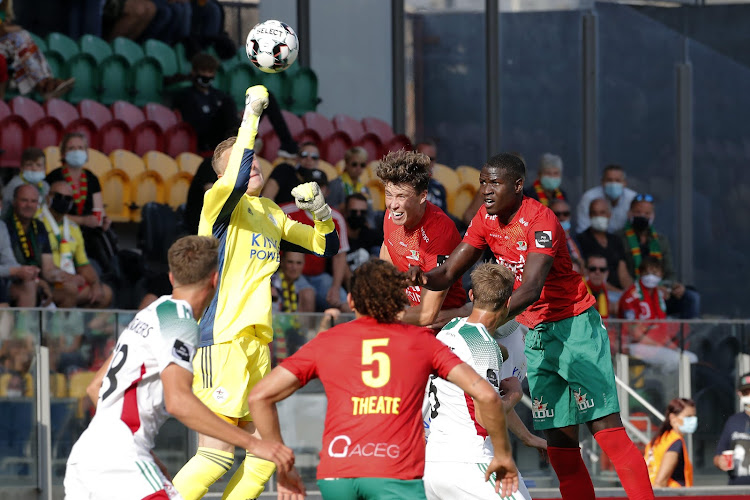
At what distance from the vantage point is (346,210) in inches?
468

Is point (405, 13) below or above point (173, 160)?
above

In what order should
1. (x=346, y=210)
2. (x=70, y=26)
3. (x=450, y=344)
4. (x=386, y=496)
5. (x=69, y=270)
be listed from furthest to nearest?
(x=70, y=26)
(x=346, y=210)
(x=69, y=270)
(x=450, y=344)
(x=386, y=496)

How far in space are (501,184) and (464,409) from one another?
140 cm

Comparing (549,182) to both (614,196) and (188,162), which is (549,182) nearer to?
(614,196)

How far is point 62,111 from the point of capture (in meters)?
12.6

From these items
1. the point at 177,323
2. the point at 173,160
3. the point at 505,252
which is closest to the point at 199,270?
the point at 177,323

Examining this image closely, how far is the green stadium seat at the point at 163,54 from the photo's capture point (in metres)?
13.9

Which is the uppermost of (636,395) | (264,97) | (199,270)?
(264,97)

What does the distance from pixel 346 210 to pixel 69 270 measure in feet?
8.90

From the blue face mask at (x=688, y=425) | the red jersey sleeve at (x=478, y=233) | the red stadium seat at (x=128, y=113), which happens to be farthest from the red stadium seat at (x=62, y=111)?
the red jersey sleeve at (x=478, y=233)

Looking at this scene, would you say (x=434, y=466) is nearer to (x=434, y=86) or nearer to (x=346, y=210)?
(x=346, y=210)

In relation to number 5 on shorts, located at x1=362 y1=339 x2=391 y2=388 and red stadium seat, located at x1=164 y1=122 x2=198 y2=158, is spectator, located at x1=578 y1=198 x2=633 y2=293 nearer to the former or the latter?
red stadium seat, located at x1=164 y1=122 x2=198 y2=158

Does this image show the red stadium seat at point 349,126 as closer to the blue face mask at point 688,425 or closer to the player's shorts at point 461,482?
the blue face mask at point 688,425

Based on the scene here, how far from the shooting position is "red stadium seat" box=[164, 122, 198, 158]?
1310 cm
